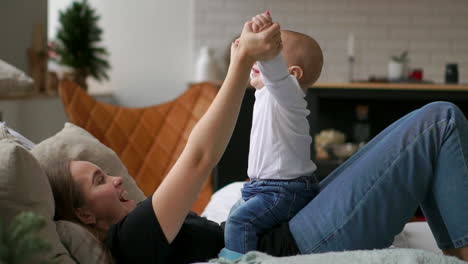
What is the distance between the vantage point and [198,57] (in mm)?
5773

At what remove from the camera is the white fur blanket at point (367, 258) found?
1233 mm

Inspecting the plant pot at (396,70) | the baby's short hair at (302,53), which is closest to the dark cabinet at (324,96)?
the plant pot at (396,70)

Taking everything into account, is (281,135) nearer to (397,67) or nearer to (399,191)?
(399,191)

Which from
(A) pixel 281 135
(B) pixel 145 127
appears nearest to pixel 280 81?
(A) pixel 281 135

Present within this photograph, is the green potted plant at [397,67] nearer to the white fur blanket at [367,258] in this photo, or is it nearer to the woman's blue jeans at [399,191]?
the woman's blue jeans at [399,191]

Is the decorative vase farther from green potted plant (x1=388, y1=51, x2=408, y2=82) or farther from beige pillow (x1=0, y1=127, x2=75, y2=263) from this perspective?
beige pillow (x1=0, y1=127, x2=75, y2=263)

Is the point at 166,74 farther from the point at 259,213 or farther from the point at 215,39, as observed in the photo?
the point at 259,213

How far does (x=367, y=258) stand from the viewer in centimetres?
125

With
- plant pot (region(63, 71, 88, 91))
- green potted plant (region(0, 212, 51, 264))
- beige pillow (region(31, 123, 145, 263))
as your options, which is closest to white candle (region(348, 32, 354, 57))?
plant pot (region(63, 71, 88, 91))

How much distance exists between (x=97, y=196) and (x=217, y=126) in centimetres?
38

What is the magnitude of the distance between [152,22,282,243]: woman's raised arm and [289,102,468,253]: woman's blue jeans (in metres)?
0.35

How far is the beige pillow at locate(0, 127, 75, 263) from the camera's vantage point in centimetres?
119

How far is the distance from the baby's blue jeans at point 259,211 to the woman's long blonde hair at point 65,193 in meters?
0.28

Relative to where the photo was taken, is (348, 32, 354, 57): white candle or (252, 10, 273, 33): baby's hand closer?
(252, 10, 273, 33): baby's hand
